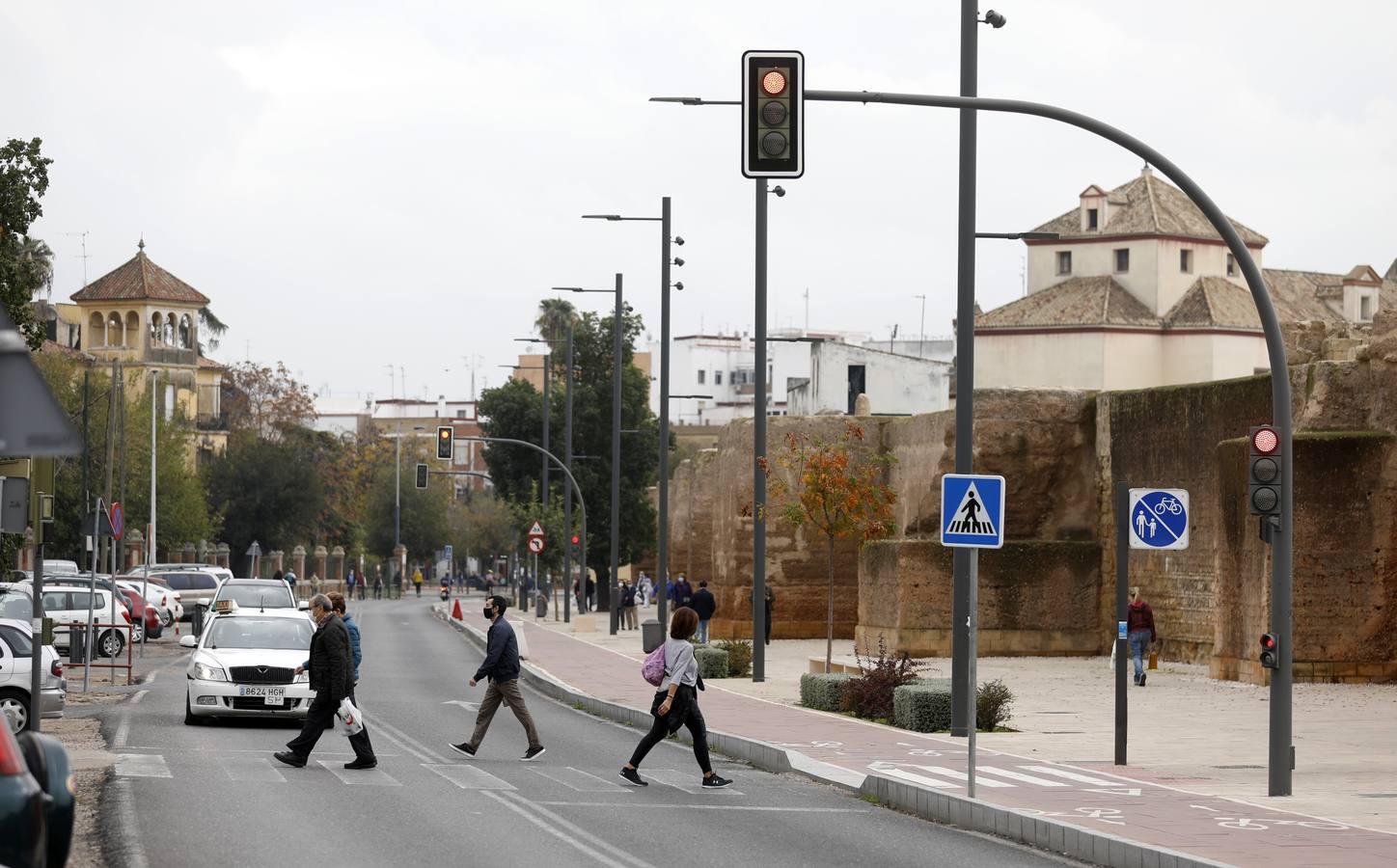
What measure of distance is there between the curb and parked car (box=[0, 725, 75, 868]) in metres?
6.83

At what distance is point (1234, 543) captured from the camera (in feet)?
99.9

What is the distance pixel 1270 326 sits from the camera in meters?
15.8

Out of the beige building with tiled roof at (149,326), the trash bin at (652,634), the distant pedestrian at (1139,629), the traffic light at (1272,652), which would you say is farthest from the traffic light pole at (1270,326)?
the beige building with tiled roof at (149,326)

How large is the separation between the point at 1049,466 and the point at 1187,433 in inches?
202

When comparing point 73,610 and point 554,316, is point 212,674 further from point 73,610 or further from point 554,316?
point 554,316

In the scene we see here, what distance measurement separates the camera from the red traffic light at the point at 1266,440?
1625 cm

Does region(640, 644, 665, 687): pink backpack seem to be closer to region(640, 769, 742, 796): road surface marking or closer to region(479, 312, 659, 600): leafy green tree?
region(640, 769, 742, 796): road surface marking

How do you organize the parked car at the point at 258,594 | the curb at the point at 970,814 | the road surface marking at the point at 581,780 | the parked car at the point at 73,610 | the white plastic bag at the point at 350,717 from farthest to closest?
the parked car at the point at 73,610, the parked car at the point at 258,594, the white plastic bag at the point at 350,717, the road surface marking at the point at 581,780, the curb at the point at 970,814

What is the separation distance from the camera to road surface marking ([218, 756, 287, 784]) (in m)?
17.2

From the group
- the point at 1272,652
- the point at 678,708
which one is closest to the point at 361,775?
the point at 678,708

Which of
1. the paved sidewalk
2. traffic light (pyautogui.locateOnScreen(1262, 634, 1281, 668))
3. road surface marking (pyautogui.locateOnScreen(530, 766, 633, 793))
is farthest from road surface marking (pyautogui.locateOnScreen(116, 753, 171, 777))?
traffic light (pyautogui.locateOnScreen(1262, 634, 1281, 668))

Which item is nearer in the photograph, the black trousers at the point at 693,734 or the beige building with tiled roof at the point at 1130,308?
the black trousers at the point at 693,734

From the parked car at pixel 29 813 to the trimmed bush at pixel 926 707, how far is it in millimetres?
15525

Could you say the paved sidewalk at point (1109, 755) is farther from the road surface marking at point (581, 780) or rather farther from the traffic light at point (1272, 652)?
the road surface marking at point (581, 780)
